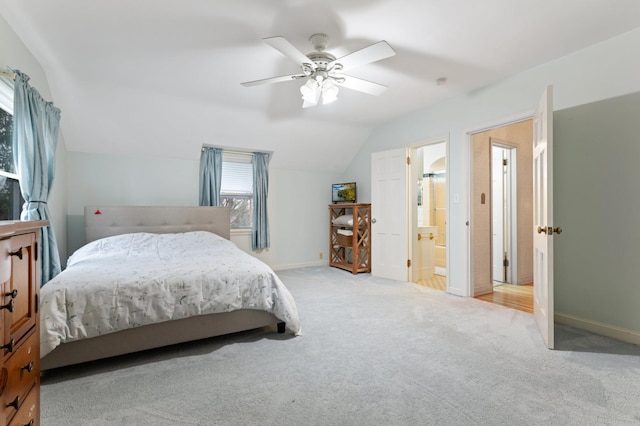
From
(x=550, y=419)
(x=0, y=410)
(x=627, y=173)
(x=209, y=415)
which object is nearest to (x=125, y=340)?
(x=209, y=415)

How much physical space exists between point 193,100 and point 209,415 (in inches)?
139

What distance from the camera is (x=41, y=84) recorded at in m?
3.03

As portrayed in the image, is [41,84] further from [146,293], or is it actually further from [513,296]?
[513,296]

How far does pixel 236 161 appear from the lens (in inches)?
206

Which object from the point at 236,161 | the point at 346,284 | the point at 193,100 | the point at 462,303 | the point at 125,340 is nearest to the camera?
the point at 125,340

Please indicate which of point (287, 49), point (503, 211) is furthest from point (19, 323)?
point (503, 211)

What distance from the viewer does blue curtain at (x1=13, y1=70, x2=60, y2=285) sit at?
2.36 m

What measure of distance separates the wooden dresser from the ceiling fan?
182cm

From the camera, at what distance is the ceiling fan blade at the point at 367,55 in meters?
2.23

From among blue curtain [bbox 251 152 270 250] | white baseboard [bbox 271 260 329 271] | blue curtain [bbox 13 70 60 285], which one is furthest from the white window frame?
white baseboard [bbox 271 260 329 271]

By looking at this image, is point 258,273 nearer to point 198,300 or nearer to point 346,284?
point 198,300

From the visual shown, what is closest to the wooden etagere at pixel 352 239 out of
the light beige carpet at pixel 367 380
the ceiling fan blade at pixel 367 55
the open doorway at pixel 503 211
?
the open doorway at pixel 503 211

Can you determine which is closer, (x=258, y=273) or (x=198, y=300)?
(x=198, y=300)

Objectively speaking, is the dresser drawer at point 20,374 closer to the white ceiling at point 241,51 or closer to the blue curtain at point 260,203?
the white ceiling at point 241,51
